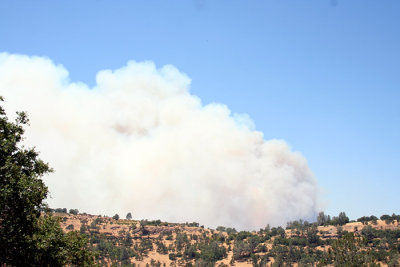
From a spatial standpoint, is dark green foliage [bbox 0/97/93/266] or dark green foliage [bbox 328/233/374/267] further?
dark green foliage [bbox 328/233/374/267]

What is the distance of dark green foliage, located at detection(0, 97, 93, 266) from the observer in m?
28.9

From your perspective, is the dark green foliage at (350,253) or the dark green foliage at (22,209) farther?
the dark green foliage at (350,253)

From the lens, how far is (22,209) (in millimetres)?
29766

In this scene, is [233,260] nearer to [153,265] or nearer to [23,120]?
[153,265]

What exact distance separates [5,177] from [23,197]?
7.15ft

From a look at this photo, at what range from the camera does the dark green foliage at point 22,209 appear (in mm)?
28891

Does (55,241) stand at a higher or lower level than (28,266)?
higher

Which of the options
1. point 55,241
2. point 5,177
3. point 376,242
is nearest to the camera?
point 5,177

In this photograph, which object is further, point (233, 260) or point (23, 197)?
point (233, 260)

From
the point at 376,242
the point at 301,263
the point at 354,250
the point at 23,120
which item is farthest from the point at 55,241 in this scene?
the point at 376,242

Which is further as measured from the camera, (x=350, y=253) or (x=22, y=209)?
(x=350, y=253)

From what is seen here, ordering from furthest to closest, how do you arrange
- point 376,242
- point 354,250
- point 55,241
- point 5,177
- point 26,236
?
point 376,242 → point 354,250 → point 55,241 → point 26,236 → point 5,177

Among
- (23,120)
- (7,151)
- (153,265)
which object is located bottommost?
(153,265)

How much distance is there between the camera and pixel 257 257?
19238cm
